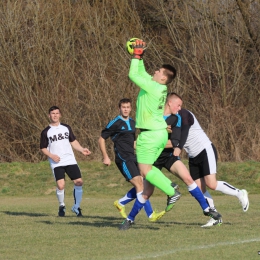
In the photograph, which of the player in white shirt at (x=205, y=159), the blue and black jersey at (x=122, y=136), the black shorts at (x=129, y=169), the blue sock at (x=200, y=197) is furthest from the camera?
the blue and black jersey at (x=122, y=136)

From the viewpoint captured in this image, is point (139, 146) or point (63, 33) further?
point (63, 33)

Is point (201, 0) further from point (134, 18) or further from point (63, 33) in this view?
point (63, 33)

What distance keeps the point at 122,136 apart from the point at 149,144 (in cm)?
261

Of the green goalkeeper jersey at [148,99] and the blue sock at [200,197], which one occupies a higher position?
the green goalkeeper jersey at [148,99]

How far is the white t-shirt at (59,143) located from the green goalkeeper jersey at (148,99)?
3.77m

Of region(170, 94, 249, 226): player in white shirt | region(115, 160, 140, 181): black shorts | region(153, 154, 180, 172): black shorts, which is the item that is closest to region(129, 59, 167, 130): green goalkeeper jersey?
region(170, 94, 249, 226): player in white shirt

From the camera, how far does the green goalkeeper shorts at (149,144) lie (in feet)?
30.8

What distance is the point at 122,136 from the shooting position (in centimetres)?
1195

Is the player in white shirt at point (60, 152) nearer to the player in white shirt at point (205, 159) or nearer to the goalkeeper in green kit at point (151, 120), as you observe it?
the player in white shirt at point (205, 159)

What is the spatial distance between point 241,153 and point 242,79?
3294mm

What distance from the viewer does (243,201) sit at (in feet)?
33.2

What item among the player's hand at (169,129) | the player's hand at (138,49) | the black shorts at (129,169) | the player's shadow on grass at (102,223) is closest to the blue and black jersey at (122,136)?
the black shorts at (129,169)

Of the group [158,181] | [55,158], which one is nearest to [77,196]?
[55,158]

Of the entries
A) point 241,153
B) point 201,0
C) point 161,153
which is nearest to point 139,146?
point 161,153
